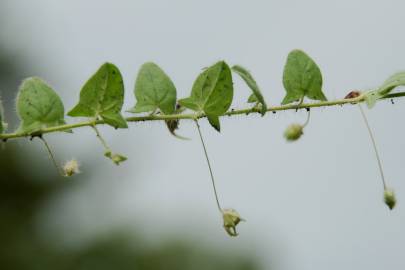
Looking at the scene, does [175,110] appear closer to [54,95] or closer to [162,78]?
[162,78]

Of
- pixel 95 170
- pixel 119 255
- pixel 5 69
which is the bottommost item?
pixel 119 255

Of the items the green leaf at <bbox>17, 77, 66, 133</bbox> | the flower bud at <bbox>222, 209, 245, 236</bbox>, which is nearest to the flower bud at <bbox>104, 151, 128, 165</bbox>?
the green leaf at <bbox>17, 77, 66, 133</bbox>

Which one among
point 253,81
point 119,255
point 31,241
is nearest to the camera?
point 253,81

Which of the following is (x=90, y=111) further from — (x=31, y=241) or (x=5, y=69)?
(x=5, y=69)

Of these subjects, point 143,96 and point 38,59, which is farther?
point 38,59

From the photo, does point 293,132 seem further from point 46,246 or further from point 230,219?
point 46,246

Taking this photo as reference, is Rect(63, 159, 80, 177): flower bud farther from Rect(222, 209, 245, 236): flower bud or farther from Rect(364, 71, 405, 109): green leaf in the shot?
Rect(364, 71, 405, 109): green leaf

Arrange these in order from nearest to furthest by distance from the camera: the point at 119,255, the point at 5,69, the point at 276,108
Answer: the point at 276,108, the point at 119,255, the point at 5,69

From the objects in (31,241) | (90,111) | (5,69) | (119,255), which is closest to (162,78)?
(90,111)

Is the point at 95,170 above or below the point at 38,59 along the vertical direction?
below
